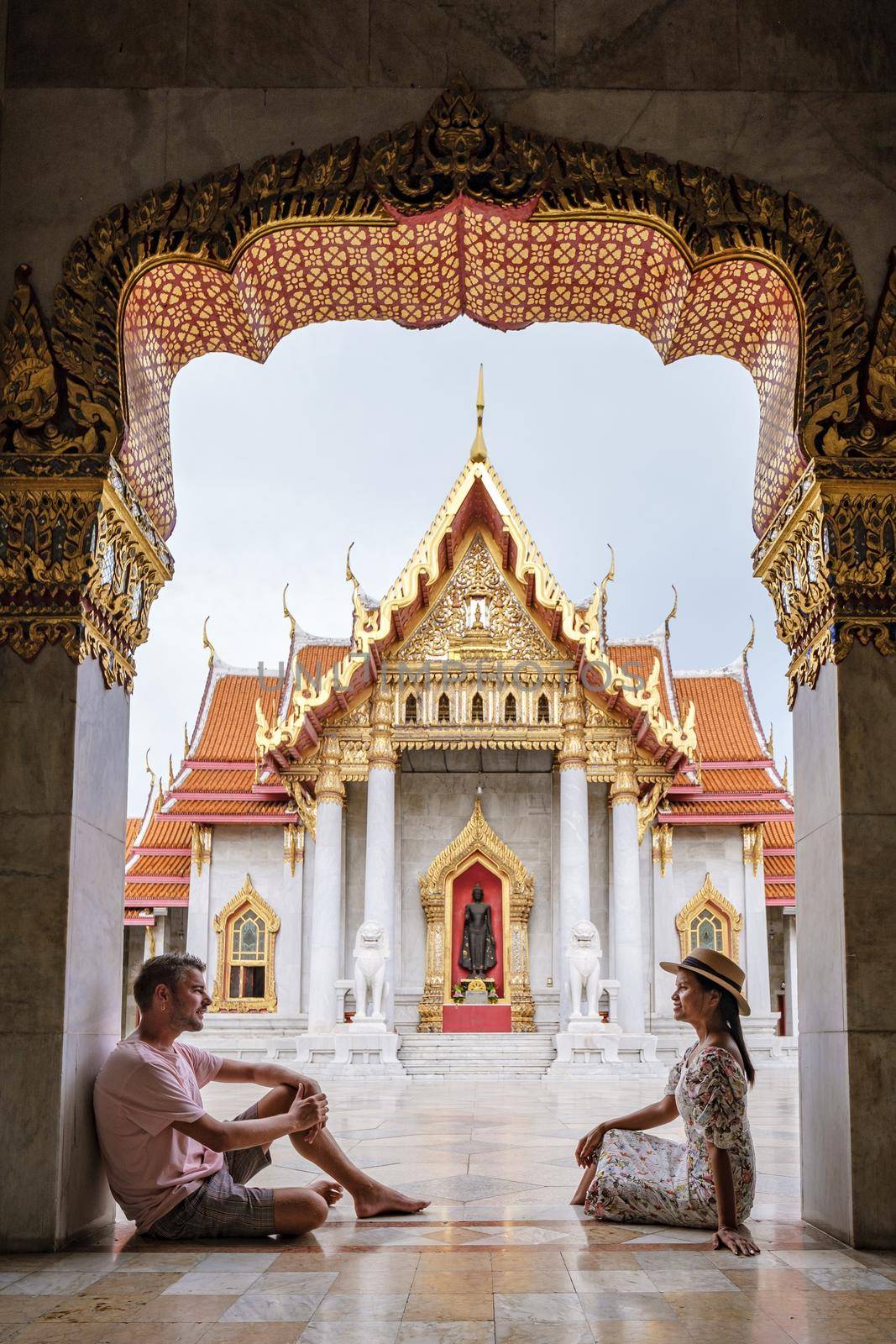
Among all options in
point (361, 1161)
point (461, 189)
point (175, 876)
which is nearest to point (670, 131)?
point (461, 189)

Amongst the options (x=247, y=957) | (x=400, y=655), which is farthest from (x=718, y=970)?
(x=247, y=957)

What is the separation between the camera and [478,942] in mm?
16781

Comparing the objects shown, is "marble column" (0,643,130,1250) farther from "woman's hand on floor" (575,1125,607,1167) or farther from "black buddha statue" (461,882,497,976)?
"black buddha statue" (461,882,497,976)

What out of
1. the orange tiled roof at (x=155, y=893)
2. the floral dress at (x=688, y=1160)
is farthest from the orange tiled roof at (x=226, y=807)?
the floral dress at (x=688, y=1160)

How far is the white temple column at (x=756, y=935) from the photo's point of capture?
1731 cm

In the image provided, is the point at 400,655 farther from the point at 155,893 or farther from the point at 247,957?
the point at 155,893

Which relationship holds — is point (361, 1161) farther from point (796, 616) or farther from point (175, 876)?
point (175, 876)

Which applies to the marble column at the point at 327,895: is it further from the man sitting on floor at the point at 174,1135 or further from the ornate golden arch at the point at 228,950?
the man sitting on floor at the point at 174,1135

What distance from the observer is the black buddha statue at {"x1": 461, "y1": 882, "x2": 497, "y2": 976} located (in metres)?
16.8

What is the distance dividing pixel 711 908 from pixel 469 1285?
14.5 meters

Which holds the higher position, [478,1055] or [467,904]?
[467,904]

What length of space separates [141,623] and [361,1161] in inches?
114

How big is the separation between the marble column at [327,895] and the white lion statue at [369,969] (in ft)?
2.81

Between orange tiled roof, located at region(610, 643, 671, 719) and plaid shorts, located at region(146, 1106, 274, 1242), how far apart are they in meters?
15.3
